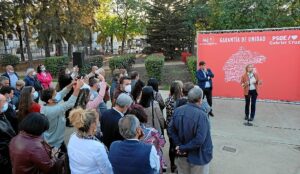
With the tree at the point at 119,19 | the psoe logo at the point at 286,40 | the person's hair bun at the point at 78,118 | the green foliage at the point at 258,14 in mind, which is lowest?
the person's hair bun at the point at 78,118

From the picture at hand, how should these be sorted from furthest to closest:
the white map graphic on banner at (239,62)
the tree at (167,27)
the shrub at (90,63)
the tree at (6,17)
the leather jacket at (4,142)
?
the tree at (167,27), the tree at (6,17), the shrub at (90,63), the white map graphic on banner at (239,62), the leather jacket at (4,142)

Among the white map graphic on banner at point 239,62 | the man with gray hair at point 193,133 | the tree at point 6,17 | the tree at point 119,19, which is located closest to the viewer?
the man with gray hair at point 193,133

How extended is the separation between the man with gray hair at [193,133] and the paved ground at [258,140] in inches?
69.2

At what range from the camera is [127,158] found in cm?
307

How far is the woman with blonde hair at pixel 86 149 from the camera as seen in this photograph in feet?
10.2

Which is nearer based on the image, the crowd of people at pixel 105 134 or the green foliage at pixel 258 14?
the crowd of people at pixel 105 134

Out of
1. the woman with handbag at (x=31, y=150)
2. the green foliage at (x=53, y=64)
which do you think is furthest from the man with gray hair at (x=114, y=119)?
the green foliage at (x=53, y=64)

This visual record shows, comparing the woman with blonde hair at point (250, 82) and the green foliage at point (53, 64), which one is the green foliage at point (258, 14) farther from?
the green foliage at point (53, 64)

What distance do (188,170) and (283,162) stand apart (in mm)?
2724

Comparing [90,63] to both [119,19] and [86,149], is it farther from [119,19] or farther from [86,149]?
[86,149]

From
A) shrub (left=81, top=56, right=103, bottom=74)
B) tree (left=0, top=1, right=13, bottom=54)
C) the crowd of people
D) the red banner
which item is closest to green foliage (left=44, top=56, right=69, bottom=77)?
shrub (left=81, top=56, right=103, bottom=74)

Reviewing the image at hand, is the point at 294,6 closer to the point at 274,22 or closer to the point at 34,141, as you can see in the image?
the point at 274,22

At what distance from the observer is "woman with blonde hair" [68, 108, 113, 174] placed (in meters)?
3.10

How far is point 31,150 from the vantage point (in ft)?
10.3
